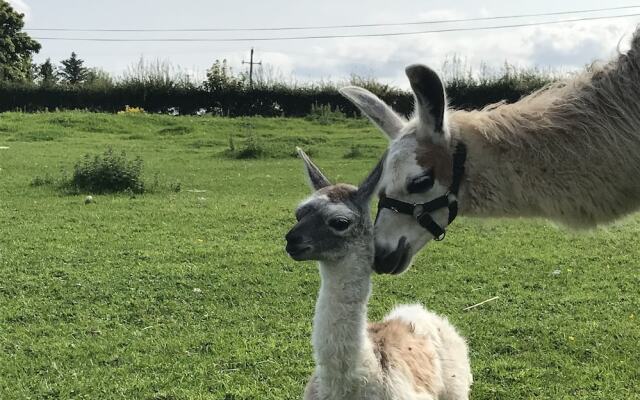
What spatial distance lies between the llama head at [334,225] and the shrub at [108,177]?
27.3ft

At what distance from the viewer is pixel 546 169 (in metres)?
3.05

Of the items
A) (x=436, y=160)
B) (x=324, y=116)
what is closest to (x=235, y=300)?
(x=436, y=160)

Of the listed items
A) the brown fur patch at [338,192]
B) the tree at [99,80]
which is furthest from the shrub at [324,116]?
the brown fur patch at [338,192]

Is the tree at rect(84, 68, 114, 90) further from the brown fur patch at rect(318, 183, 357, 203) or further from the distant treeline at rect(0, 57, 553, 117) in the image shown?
the brown fur patch at rect(318, 183, 357, 203)

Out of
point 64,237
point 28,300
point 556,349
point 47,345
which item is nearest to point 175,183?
point 64,237

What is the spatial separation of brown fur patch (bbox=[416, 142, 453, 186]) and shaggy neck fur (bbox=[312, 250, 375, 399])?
0.59 metres

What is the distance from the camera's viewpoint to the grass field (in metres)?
4.50

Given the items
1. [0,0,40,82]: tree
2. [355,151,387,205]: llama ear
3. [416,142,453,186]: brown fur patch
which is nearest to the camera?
[416,142,453,186]: brown fur patch

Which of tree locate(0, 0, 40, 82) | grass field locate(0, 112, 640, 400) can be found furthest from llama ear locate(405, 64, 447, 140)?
tree locate(0, 0, 40, 82)

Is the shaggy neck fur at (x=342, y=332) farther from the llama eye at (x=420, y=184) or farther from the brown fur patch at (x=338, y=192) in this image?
the llama eye at (x=420, y=184)

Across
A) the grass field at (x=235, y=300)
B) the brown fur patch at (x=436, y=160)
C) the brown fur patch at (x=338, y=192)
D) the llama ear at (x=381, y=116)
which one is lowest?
the grass field at (x=235, y=300)

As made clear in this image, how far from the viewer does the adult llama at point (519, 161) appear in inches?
119

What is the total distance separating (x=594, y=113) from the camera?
306cm

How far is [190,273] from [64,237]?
2221 millimetres
